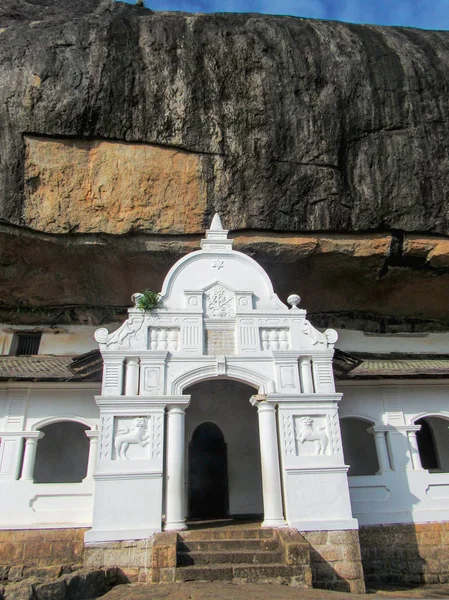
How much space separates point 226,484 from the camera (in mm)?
12078

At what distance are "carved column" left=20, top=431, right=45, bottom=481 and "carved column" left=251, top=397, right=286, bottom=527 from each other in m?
5.40

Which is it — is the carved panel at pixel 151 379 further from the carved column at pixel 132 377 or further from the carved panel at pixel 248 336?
the carved panel at pixel 248 336

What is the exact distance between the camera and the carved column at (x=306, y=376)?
9617 millimetres

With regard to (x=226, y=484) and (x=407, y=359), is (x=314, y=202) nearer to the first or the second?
(x=407, y=359)

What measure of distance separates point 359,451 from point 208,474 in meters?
4.70

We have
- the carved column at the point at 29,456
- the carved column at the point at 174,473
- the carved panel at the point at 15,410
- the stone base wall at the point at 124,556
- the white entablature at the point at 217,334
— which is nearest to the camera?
the stone base wall at the point at 124,556

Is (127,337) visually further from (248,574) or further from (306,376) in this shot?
(248,574)

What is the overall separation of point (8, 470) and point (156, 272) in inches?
276

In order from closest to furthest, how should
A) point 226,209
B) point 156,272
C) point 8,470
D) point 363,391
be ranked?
point 8,470 → point 363,391 → point 226,209 → point 156,272

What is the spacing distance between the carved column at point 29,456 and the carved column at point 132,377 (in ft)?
11.2

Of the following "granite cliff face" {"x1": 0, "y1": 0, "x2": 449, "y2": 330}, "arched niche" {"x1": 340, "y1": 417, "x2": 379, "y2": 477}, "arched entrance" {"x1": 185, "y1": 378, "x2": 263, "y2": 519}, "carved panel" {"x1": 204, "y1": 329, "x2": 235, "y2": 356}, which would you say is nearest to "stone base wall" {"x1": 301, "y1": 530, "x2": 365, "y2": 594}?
"arched entrance" {"x1": 185, "y1": 378, "x2": 263, "y2": 519}

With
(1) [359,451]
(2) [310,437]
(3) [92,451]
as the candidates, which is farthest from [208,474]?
(1) [359,451]

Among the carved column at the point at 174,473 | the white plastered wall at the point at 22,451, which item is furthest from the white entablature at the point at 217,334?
the white plastered wall at the point at 22,451

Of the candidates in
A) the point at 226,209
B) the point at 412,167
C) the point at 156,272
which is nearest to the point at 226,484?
the point at 156,272
